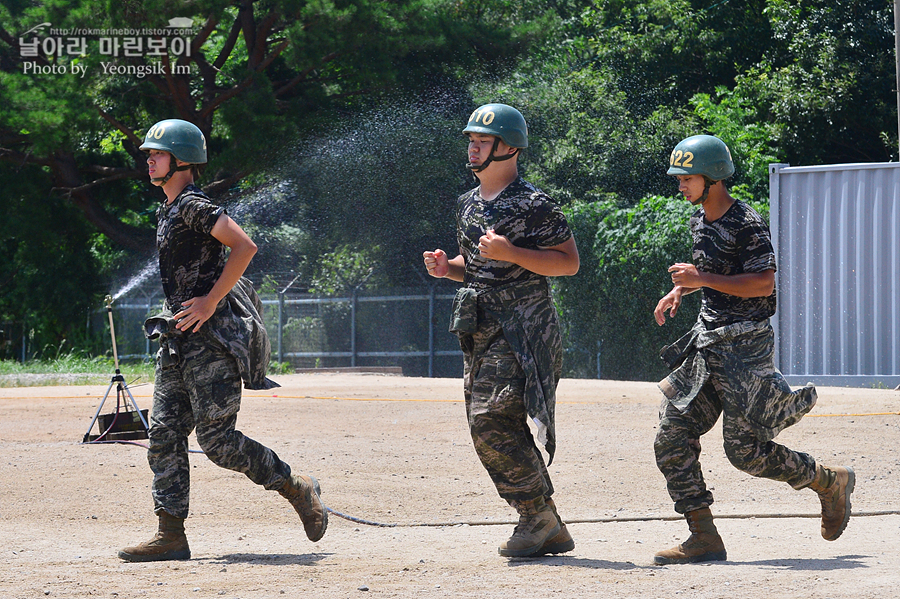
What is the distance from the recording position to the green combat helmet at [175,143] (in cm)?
496

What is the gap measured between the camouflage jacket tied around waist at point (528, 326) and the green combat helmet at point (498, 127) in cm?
53

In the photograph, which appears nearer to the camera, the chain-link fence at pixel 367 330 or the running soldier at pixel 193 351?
the running soldier at pixel 193 351

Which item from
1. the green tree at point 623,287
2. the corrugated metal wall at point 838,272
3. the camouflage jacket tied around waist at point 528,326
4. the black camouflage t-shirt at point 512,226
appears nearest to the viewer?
the camouflage jacket tied around waist at point 528,326

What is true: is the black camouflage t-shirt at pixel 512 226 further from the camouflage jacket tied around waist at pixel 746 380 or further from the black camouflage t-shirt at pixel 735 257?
the camouflage jacket tied around waist at pixel 746 380

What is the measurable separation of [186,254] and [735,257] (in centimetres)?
229

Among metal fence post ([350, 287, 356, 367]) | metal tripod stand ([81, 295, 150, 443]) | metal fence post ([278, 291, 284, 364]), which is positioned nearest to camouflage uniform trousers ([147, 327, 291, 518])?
metal tripod stand ([81, 295, 150, 443])

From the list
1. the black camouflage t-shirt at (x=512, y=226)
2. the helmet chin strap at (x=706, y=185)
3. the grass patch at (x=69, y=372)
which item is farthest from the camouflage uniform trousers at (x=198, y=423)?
the grass patch at (x=69, y=372)

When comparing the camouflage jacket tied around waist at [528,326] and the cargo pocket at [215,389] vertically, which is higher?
the camouflage jacket tied around waist at [528,326]

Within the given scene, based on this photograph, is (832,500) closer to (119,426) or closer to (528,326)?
(528,326)

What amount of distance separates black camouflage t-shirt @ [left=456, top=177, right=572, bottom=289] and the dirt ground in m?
1.15

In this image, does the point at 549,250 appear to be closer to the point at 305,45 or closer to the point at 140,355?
the point at 305,45

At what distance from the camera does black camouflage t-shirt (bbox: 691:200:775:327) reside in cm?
470

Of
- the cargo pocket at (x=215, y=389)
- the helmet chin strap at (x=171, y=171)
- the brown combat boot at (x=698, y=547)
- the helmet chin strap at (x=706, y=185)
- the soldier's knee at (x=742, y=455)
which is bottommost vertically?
the brown combat boot at (x=698, y=547)

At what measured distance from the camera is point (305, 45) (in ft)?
67.1
